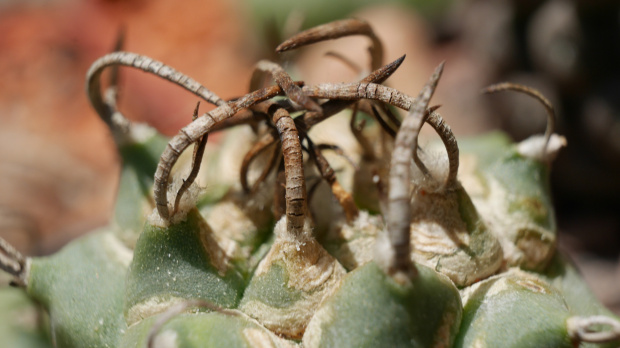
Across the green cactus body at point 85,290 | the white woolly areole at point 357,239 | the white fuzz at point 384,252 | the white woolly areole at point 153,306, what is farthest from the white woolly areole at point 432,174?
the green cactus body at point 85,290

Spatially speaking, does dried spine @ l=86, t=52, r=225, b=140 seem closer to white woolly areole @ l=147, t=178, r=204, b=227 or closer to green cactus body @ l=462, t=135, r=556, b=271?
white woolly areole @ l=147, t=178, r=204, b=227

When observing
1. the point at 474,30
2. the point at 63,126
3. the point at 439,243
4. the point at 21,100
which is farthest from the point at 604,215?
the point at 21,100

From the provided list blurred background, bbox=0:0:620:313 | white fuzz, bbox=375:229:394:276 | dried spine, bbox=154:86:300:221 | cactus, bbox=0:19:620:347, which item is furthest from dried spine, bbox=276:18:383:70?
blurred background, bbox=0:0:620:313

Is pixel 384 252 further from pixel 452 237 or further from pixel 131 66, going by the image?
pixel 131 66

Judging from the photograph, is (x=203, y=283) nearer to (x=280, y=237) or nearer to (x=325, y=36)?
(x=280, y=237)

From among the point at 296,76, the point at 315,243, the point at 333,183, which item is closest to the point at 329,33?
the point at 333,183

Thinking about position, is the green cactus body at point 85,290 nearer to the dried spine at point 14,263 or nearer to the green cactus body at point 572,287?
the dried spine at point 14,263

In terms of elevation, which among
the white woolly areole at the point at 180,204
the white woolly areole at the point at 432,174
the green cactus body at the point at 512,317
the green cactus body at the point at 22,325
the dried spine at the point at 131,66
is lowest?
the green cactus body at the point at 22,325
